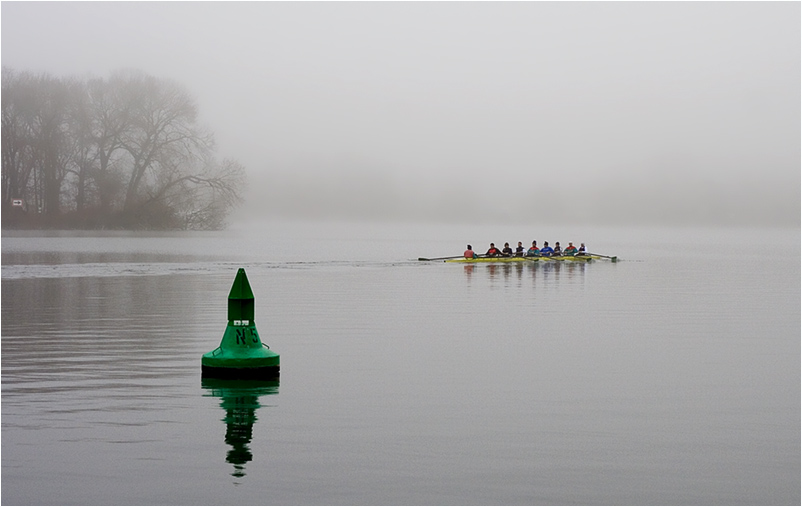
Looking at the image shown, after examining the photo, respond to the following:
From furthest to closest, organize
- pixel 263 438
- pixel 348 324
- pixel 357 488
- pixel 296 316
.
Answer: pixel 296 316
pixel 348 324
pixel 263 438
pixel 357 488

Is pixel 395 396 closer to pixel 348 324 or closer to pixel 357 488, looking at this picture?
pixel 357 488

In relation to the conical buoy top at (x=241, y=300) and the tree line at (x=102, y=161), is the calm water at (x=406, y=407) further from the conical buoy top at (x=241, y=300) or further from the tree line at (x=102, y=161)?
the tree line at (x=102, y=161)

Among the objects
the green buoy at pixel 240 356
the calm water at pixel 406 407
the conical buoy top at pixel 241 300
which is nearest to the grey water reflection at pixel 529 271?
the calm water at pixel 406 407

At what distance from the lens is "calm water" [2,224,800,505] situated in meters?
8.46

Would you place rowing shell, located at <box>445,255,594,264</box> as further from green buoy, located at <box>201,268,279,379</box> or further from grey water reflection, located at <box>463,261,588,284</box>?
green buoy, located at <box>201,268,279,379</box>

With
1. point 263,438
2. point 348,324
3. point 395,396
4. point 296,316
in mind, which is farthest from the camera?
point 296,316

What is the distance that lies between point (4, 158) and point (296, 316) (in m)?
67.6

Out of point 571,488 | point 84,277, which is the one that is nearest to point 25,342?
point 571,488

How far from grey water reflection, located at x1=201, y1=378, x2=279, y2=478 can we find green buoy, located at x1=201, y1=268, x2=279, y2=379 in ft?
0.49

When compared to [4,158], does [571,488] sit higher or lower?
lower

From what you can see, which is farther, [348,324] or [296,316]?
[296,316]

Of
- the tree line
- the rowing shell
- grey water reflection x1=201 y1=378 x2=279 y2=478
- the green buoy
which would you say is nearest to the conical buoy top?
the green buoy

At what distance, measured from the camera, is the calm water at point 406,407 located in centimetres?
846

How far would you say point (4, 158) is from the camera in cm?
8212
